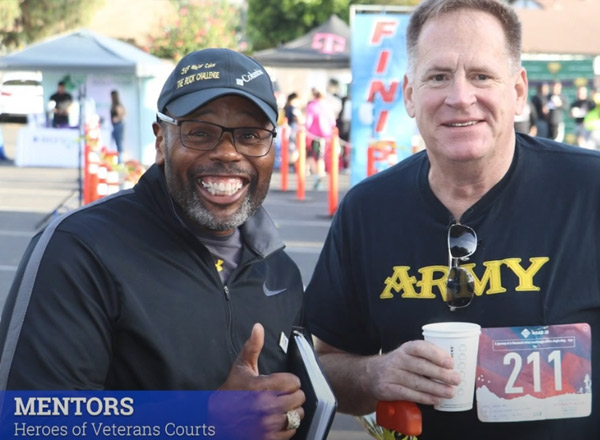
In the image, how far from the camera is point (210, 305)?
264cm

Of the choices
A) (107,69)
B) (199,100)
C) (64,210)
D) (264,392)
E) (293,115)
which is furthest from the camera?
(293,115)

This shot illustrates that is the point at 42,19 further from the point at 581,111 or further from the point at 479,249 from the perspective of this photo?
the point at 479,249

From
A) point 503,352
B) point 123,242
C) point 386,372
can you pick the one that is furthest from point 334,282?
point 123,242

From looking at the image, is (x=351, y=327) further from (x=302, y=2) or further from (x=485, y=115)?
(x=302, y=2)

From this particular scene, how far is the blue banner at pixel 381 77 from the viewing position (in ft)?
40.8

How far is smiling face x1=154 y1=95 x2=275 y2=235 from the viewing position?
8.78 ft

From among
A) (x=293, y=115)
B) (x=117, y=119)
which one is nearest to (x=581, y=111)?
(x=293, y=115)

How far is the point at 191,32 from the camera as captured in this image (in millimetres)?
39219

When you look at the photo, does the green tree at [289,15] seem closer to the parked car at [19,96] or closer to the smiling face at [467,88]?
the parked car at [19,96]

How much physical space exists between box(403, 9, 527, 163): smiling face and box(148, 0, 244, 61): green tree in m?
35.3

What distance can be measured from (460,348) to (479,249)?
0.43 meters

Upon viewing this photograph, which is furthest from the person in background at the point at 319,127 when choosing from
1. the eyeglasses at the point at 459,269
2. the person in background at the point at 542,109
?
the eyeglasses at the point at 459,269

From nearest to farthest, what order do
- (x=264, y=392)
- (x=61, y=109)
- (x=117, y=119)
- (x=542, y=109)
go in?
(x=264, y=392), (x=117, y=119), (x=542, y=109), (x=61, y=109)

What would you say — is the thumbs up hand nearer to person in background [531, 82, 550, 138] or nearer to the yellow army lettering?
the yellow army lettering
